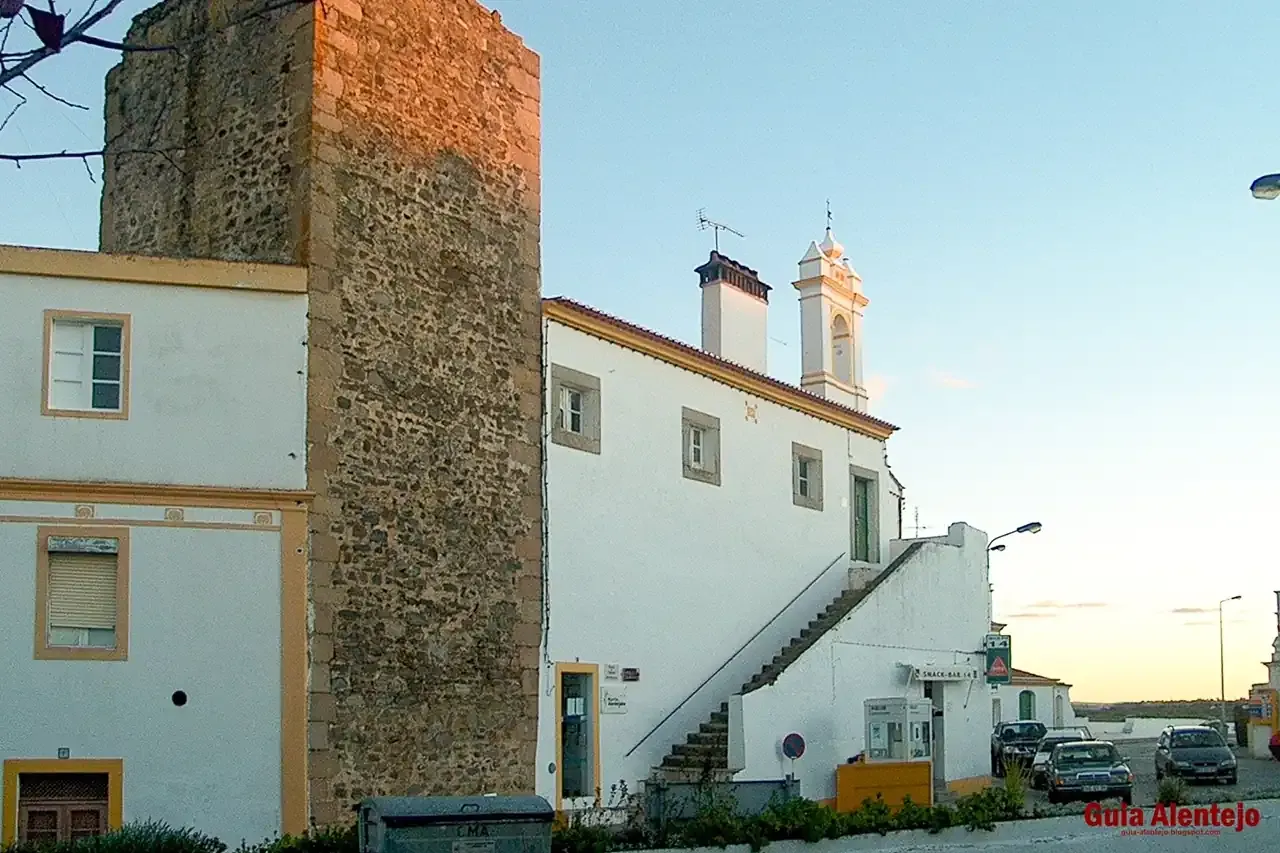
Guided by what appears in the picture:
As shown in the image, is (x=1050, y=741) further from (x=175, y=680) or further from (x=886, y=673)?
(x=175, y=680)

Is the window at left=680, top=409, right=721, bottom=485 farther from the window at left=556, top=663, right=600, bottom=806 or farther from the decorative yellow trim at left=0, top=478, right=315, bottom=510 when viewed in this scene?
the decorative yellow trim at left=0, top=478, right=315, bottom=510

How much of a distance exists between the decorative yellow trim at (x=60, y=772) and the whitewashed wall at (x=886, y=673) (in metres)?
8.69

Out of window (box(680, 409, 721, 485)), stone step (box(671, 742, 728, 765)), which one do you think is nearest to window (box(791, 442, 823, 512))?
window (box(680, 409, 721, 485))

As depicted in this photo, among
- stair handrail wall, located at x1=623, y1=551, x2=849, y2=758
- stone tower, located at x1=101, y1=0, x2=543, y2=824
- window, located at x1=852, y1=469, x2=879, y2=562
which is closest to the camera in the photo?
stone tower, located at x1=101, y1=0, x2=543, y2=824

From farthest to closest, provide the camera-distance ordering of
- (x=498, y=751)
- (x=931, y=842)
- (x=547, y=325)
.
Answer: (x=547, y=325) < (x=498, y=751) < (x=931, y=842)

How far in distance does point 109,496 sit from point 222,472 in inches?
43.5

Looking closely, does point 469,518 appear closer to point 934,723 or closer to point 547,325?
point 547,325

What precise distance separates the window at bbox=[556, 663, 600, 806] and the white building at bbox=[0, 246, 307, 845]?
4493 millimetres

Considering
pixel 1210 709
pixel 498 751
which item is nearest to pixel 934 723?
pixel 498 751

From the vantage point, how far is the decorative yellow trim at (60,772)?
14.2m

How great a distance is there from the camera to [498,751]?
58.5 ft

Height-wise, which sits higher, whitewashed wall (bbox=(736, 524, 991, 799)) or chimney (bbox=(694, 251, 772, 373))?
chimney (bbox=(694, 251, 772, 373))

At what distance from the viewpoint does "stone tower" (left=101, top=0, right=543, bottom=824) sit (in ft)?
53.4

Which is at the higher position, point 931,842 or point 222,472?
point 222,472
